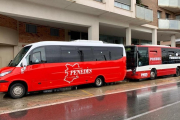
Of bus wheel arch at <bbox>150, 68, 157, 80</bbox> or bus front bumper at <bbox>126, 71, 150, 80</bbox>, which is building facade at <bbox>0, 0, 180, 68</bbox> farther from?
bus wheel arch at <bbox>150, 68, 157, 80</bbox>

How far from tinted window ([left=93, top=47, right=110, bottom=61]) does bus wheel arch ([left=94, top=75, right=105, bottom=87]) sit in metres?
1.16

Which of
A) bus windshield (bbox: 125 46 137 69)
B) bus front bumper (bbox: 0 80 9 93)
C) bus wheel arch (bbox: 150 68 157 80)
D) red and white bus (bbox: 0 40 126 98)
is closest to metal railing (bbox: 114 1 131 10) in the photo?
bus windshield (bbox: 125 46 137 69)

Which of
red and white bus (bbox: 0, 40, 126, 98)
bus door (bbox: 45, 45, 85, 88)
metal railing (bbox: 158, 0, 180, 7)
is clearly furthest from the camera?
metal railing (bbox: 158, 0, 180, 7)

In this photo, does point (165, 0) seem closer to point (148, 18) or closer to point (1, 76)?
point (148, 18)

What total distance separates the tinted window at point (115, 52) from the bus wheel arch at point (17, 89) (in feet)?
18.8

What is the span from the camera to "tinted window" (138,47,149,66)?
12900 millimetres

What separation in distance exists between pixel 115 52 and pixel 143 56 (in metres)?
3.05

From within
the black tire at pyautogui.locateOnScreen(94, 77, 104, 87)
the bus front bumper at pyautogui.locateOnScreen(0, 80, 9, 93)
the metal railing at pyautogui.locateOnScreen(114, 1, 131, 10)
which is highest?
the metal railing at pyautogui.locateOnScreen(114, 1, 131, 10)

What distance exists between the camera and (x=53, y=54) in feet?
28.8

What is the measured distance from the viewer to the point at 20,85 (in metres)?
7.79

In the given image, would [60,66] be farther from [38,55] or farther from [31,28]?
[31,28]

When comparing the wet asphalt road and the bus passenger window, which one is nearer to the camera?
the wet asphalt road

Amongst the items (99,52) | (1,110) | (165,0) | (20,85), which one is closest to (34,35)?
(99,52)

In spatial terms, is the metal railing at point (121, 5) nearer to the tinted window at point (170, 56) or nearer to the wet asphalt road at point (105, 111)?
the tinted window at point (170, 56)
